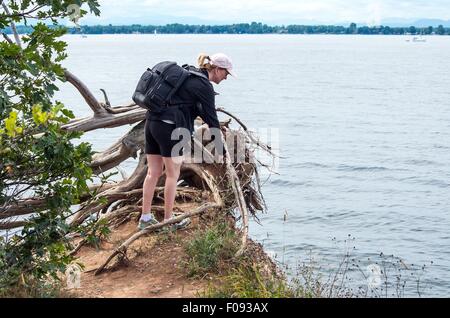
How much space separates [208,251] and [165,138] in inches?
51.8

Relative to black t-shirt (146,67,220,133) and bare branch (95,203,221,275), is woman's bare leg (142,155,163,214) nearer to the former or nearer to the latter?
bare branch (95,203,221,275)

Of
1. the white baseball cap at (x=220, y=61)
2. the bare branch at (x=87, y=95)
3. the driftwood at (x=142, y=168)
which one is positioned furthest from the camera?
the driftwood at (x=142, y=168)

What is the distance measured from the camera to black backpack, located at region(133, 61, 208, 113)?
843cm

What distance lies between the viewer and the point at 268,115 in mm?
42344

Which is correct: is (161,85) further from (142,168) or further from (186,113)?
(142,168)

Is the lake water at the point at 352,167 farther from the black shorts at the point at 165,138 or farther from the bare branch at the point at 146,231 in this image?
the black shorts at the point at 165,138

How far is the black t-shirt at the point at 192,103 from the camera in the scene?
8492 mm

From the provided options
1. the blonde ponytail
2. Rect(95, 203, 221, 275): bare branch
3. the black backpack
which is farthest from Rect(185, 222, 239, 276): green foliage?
the blonde ponytail

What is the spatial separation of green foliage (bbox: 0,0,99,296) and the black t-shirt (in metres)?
1.46

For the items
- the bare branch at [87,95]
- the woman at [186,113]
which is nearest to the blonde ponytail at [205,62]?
the woman at [186,113]

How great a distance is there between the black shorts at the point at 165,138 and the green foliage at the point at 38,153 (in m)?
1.40

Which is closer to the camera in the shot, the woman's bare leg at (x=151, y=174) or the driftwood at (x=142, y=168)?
the woman's bare leg at (x=151, y=174)

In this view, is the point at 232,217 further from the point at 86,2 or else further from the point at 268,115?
the point at 268,115

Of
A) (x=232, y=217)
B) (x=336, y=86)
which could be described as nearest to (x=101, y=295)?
(x=232, y=217)
